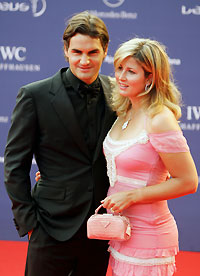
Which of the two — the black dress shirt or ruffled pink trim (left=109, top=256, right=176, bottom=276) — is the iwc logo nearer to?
the black dress shirt

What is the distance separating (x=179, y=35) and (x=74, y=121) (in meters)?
2.19

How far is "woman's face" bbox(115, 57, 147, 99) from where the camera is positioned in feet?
6.47

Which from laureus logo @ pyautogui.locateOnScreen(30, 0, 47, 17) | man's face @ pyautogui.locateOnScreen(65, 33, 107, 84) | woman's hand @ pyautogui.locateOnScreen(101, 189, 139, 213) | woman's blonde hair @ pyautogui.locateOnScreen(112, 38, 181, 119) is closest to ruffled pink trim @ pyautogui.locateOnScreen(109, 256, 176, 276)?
woman's hand @ pyautogui.locateOnScreen(101, 189, 139, 213)

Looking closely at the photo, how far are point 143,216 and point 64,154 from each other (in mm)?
481

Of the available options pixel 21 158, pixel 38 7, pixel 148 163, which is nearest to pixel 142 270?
pixel 148 163

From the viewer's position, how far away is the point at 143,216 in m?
2.02

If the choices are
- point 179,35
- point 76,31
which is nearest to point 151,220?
point 76,31

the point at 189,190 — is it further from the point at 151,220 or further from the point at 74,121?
the point at 74,121

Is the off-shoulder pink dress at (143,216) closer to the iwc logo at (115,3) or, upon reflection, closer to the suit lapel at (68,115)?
the suit lapel at (68,115)

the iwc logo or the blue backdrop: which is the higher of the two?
the iwc logo

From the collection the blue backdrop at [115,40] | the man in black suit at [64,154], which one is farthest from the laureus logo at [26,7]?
the man in black suit at [64,154]

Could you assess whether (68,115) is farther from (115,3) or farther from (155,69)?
(115,3)

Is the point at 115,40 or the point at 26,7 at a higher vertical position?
the point at 26,7

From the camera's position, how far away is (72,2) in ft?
13.4
